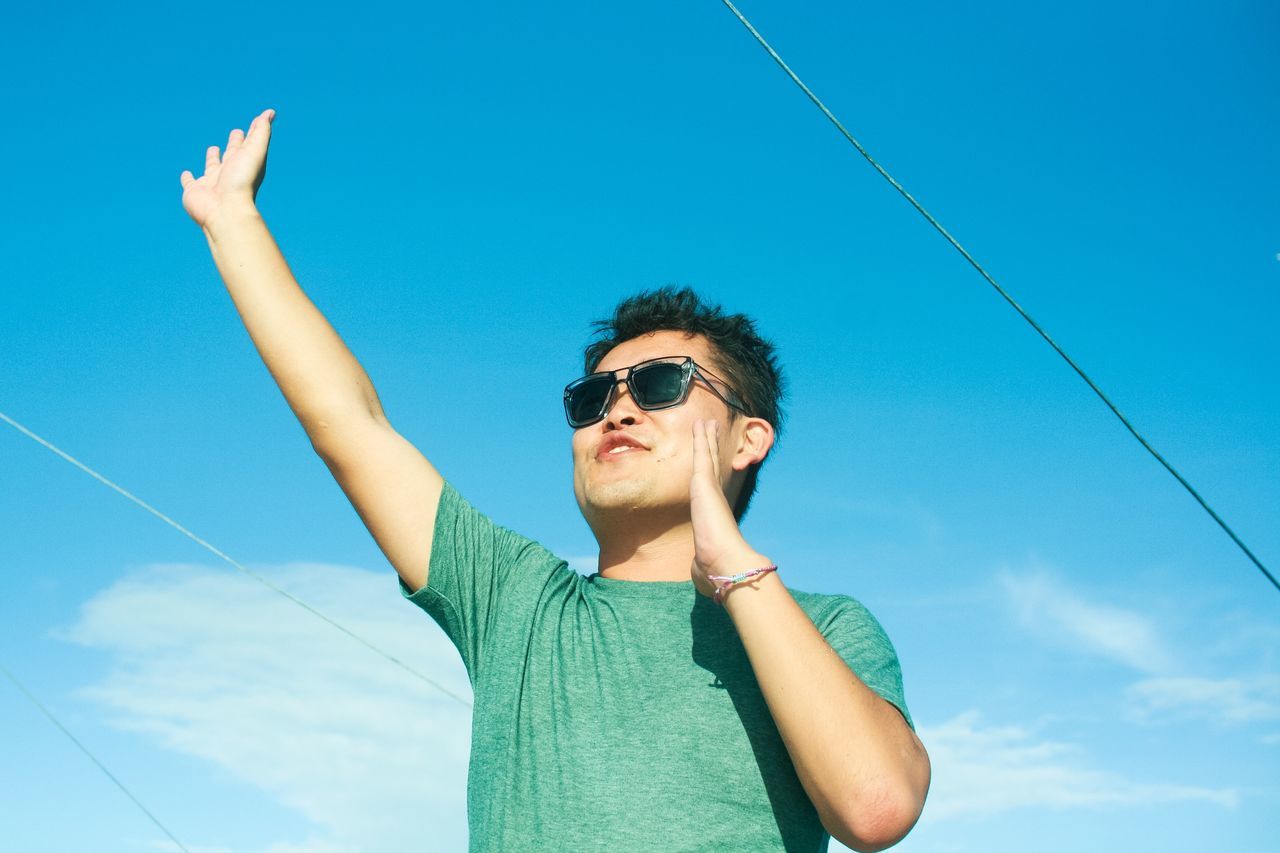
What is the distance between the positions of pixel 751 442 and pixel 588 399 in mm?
489

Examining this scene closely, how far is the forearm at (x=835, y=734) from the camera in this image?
1746 millimetres

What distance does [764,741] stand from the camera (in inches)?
78.9

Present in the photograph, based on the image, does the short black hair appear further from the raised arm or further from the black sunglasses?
the raised arm

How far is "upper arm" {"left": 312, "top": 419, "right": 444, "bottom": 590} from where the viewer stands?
221cm

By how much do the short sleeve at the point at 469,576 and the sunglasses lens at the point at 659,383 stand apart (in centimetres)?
58

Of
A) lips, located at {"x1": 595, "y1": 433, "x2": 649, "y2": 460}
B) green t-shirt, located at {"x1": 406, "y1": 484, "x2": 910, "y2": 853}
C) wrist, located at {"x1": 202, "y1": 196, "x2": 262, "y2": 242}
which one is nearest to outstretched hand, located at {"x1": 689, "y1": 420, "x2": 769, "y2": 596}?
green t-shirt, located at {"x1": 406, "y1": 484, "x2": 910, "y2": 853}

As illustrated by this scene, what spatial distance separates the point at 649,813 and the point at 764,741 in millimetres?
258

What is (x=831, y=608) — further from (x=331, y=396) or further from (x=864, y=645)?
(x=331, y=396)

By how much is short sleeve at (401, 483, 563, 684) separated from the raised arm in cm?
3

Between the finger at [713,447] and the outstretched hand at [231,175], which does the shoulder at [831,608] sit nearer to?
the finger at [713,447]

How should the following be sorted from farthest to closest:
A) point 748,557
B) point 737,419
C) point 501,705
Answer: point 737,419, point 501,705, point 748,557

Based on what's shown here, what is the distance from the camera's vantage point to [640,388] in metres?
2.81

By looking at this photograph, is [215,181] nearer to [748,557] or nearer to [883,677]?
[748,557]

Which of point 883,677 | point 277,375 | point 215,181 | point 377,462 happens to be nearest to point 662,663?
point 883,677
